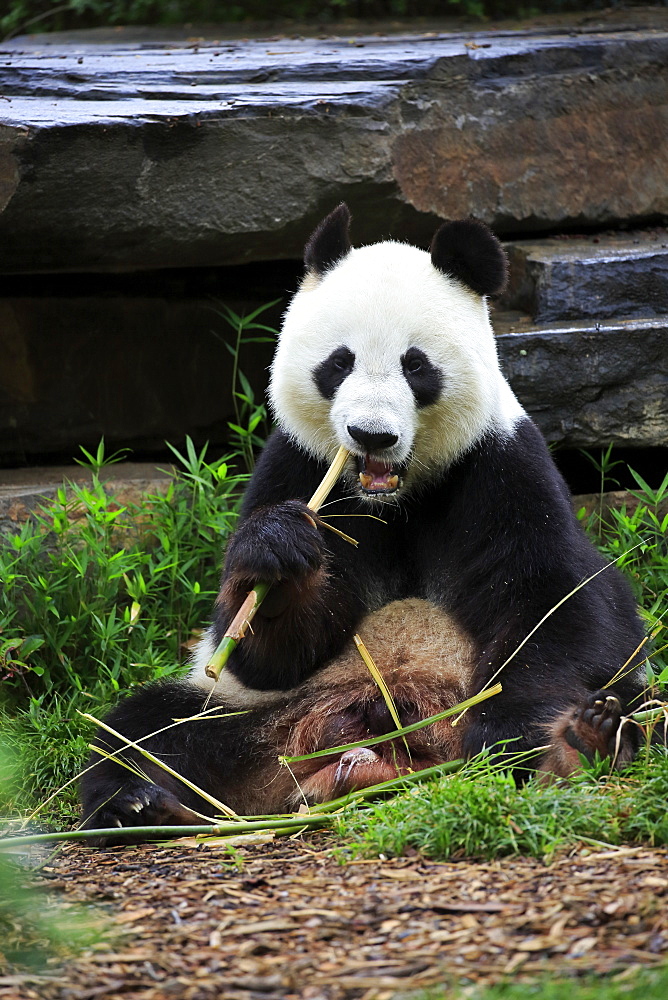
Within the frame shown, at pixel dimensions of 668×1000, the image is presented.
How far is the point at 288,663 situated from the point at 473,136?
2870 mm

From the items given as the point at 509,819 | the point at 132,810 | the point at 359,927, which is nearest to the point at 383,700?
the point at 132,810

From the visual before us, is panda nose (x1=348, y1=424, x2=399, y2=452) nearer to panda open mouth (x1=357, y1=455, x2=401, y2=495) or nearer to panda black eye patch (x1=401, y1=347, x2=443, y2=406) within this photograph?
panda open mouth (x1=357, y1=455, x2=401, y2=495)

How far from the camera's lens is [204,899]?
2619 mm

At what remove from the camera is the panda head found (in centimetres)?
354

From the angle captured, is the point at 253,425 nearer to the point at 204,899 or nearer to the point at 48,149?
the point at 48,149

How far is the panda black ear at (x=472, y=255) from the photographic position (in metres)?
3.74

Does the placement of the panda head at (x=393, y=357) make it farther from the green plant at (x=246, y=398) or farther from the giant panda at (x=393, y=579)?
the green plant at (x=246, y=398)

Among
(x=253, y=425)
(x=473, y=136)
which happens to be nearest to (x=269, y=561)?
(x=253, y=425)

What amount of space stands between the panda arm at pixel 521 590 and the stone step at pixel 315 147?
6.33 feet

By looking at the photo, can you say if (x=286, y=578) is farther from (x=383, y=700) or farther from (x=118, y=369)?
(x=118, y=369)

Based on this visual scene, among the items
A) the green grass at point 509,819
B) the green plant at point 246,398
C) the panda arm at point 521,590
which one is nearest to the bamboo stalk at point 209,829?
the green grass at point 509,819

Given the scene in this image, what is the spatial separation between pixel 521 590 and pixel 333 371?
94 cm

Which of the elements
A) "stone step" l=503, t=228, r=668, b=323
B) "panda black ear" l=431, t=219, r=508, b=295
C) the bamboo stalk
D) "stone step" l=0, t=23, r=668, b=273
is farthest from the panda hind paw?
"stone step" l=0, t=23, r=668, b=273

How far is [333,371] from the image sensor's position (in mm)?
3676
